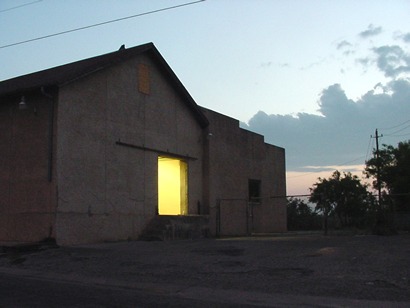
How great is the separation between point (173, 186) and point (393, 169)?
34.9 meters

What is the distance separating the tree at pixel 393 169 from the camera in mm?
50775

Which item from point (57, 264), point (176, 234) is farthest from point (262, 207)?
point (57, 264)

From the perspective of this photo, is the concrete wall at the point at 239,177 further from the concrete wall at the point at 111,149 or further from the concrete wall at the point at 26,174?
the concrete wall at the point at 26,174

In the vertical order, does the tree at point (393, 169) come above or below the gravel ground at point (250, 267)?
above

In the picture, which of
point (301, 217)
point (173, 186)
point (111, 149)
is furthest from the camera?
point (301, 217)

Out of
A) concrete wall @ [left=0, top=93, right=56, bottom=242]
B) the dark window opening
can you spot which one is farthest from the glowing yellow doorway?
concrete wall @ [left=0, top=93, right=56, bottom=242]

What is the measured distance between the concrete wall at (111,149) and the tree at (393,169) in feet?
103

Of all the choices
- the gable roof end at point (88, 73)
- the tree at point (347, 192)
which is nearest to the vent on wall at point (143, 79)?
the gable roof end at point (88, 73)

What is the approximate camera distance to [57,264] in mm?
Answer: 14453

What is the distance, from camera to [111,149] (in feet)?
68.6

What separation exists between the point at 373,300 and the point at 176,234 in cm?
1509

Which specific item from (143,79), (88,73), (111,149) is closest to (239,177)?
(143,79)

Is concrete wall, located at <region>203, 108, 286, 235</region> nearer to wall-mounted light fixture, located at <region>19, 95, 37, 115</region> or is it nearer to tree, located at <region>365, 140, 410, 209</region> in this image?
wall-mounted light fixture, located at <region>19, 95, 37, 115</region>

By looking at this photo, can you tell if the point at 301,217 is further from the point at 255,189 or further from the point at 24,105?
the point at 24,105
